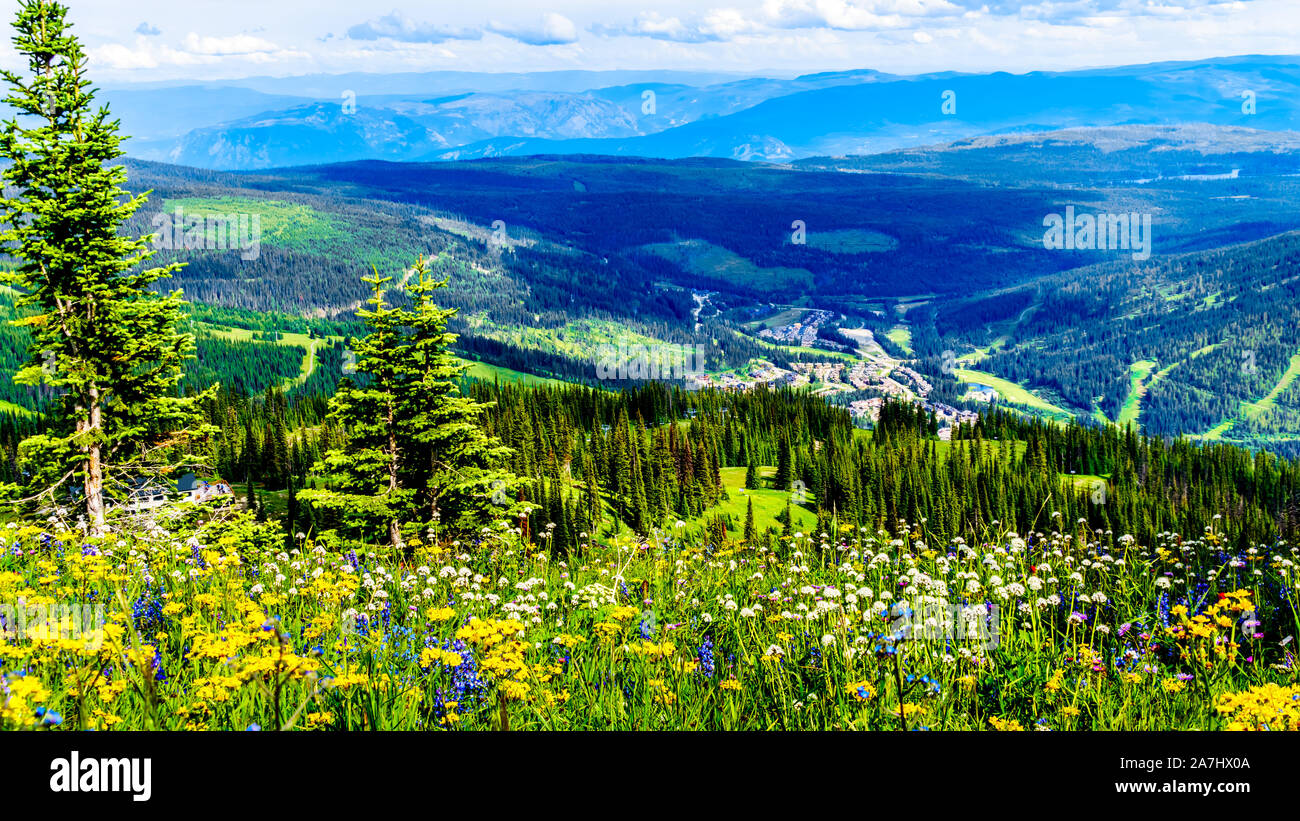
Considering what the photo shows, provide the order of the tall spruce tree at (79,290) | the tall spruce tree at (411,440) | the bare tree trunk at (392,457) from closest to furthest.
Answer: the tall spruce tree at (79,290), the tall spruce tree at (411,440), the bare tree trunk at (392,457)

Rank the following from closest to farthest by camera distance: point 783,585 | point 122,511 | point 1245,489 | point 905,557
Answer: point 783,585, point 905,557, point 122,511, point 1245,489

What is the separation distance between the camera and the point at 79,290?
91.3ft

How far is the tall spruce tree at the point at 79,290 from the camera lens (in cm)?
2680

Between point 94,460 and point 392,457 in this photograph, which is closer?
point 94,460

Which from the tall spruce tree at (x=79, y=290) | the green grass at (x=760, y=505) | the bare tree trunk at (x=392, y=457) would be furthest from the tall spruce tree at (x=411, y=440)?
the green grass at (x=760, y=505)

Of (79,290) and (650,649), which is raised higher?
(79,290)

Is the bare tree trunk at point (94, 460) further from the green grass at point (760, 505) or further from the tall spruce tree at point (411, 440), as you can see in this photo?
the green grass at point (760, 505)

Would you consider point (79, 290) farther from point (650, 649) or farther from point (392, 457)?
point (650, 649)

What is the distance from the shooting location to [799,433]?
169 meters

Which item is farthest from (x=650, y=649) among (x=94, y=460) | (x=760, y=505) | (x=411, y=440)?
(x=760, y=505)

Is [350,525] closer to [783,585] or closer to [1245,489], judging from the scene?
[783,585]

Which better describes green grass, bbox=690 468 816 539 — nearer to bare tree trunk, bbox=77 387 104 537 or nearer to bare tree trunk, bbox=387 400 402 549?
bare tree trunk, bbox=387 400 402 549
